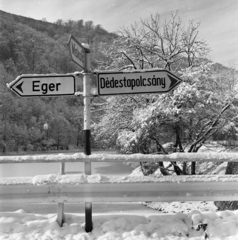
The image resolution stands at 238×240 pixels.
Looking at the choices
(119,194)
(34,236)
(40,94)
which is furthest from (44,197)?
(40,94)

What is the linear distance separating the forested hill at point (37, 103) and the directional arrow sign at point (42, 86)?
63.4ft

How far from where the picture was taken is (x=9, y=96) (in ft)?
228

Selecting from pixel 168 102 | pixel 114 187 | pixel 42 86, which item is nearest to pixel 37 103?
pixel 168 102

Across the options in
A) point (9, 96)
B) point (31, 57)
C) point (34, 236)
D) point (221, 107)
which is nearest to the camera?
point (34, 236)

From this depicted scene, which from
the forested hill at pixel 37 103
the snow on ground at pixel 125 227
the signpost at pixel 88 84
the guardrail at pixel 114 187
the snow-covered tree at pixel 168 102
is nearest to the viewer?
the snow on ground at pixel 125 227

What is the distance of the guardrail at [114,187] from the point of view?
3.32 meters

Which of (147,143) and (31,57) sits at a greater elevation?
(31,57)

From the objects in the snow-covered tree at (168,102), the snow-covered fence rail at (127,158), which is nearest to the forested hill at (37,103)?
the snow-covered tree at (168,102)

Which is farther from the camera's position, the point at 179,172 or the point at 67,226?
the point at 179,172

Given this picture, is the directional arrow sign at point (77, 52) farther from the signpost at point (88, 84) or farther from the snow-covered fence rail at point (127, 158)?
the snow-covered fence rail at point (127, 158)

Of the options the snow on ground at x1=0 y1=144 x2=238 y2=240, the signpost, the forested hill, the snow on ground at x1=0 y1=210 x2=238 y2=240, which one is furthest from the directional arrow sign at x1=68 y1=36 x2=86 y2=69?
the forested hill

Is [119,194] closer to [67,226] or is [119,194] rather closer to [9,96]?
[67,226]

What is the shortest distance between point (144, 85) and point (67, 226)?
216cm

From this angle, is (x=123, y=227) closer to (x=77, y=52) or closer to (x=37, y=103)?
(x=77, y=52)
